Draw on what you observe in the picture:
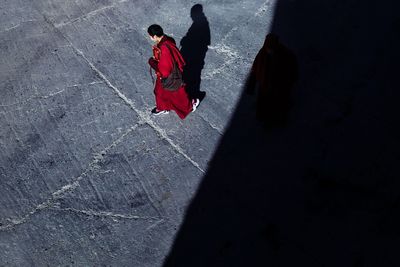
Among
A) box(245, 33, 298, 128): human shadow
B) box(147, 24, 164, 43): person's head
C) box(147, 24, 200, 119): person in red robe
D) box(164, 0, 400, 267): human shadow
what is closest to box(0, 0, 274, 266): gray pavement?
box(147, 24, 200, 119): person in red robe

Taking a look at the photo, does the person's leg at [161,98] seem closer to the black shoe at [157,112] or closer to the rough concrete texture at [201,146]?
the black shoe at [157,112]

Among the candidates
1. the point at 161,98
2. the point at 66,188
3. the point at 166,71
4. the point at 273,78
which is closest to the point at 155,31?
the point at 166,71

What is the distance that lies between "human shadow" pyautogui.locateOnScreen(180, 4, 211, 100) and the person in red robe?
0.42 m

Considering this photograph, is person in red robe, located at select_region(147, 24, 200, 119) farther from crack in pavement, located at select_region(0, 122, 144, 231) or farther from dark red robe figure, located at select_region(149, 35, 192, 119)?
crack in pavement, located at select_region(0, 122, 144, 231)

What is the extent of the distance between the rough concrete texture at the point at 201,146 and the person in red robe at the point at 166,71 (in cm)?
22

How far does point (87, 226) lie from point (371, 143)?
3.73m

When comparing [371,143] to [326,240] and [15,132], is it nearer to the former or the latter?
[326,240]

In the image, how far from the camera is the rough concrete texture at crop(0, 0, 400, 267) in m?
4.96

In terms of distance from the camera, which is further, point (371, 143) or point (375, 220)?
point (371, 143)

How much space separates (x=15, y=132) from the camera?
19.6 ft

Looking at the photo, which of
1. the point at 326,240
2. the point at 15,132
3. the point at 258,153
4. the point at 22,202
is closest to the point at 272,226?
the point at 326,240

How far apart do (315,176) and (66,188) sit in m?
3.12

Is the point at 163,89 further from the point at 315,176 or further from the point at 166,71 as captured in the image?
the point at 315,176

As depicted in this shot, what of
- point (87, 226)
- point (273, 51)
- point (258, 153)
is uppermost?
point (273, 51)
